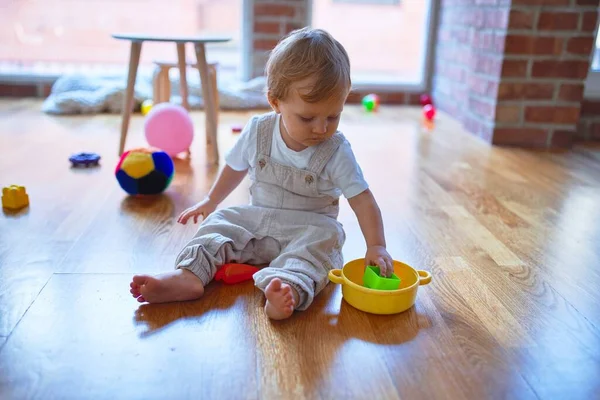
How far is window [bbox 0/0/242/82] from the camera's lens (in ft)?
10.5

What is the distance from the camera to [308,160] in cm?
114

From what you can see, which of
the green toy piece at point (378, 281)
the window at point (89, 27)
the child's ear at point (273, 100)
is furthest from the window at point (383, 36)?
the green toy piece at point (378, 281)

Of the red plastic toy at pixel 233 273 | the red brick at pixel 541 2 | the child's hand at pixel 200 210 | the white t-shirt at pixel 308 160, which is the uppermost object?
the red brick at pixel 541 2

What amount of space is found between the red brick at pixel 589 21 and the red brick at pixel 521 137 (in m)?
0.40

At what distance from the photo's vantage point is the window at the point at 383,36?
3312mm

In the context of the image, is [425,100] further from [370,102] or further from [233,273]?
[233,273]

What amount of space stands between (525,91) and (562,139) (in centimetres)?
25

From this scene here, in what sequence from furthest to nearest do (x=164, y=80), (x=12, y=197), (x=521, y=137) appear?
(x=521, y=137) → (x=164, y=80) → (x=12, y=197)

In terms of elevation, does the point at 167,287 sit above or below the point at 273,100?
below

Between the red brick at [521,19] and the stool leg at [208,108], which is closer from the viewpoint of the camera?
the stool leg at [208,108]

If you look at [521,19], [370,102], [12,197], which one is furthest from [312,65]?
[370,102]

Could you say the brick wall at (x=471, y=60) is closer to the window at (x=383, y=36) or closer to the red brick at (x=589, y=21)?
the window at (x=383, y=36)

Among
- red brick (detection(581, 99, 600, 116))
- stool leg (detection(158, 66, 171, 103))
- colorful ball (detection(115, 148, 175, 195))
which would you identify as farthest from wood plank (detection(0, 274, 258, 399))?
red brick (detection(581, 99, 600, 116))

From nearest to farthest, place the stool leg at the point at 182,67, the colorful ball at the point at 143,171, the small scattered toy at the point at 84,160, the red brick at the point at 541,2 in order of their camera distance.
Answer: the colorful ball at the point at 143,171 → the small scattered toy at the point at 84,160 → the stool leg at the point at 182,67 → the red brick at the point at 541,2
